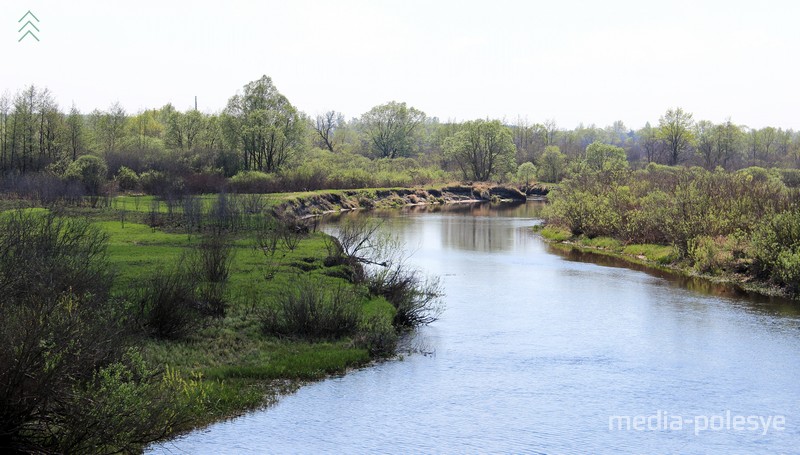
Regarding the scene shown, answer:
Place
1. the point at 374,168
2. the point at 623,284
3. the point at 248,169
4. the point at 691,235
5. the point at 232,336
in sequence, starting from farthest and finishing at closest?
the point at 374,168, the point at 248,169, the point at 691,235, the point at 623,284, the point at 232,336

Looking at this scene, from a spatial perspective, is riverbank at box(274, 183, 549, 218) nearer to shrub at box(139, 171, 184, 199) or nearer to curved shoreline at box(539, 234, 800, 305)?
shrub at box(139, 171, 184, 199)

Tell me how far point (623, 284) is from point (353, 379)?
22.3 m

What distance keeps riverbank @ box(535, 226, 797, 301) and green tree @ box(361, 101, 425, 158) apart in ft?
280

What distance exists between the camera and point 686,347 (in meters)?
25.6

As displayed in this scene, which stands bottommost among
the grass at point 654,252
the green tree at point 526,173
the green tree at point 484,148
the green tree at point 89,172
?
the grass at point 654,252

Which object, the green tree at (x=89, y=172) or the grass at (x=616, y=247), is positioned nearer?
the grass at (x=616, y=247)

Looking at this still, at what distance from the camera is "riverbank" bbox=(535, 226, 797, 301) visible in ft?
121

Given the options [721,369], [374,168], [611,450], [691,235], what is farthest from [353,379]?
[374,168]

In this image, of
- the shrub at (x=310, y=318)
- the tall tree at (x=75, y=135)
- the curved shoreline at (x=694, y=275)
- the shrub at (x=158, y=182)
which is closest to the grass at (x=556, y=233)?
the curved shoreline at (x=694, y=275)

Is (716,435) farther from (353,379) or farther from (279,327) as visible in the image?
(279,327)

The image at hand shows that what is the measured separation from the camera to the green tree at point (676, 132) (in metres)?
146

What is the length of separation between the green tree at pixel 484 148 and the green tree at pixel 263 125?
3942 centimetres

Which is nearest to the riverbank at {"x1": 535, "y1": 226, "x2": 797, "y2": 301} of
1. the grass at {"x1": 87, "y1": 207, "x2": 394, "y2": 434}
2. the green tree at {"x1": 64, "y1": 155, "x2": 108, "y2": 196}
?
the grass at {"x1": 87, "y1": 207, "x2": 394, "y2": 434}

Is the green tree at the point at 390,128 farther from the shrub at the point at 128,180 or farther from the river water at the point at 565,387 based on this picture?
the river water at the point at 565,387
